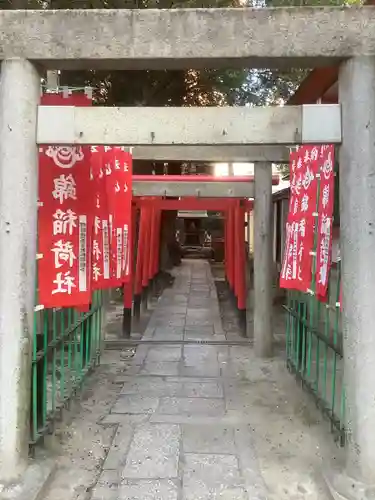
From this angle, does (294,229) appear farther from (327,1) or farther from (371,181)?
(327,1)

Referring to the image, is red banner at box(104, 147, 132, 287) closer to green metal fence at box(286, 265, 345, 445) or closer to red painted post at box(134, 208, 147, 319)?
green metal fence at box(286, 265, 345, 445)

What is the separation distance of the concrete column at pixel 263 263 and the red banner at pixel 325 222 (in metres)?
3.15

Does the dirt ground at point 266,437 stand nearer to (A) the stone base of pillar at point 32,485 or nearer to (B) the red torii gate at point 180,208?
(A) the stone base of pillar at point 32,485

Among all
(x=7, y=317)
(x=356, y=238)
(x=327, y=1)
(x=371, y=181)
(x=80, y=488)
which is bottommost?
(x=80, y=488)

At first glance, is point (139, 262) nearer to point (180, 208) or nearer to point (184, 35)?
point (180, 208)

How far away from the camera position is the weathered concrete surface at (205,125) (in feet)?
11.6

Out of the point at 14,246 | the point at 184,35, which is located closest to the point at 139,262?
the point at 14,246

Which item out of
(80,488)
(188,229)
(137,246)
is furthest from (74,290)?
(188,229)

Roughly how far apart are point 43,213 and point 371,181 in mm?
2461

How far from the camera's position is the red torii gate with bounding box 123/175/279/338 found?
9000 millimetres

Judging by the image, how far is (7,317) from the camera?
3559 mm

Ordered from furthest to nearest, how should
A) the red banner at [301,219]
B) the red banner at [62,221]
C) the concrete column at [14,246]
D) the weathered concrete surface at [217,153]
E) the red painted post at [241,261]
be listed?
the red painted post at [241,261], the weathered concrete surface at [217,153], the red banner at [301,219], the red banner at [62,221], the concrete column at [14,246]

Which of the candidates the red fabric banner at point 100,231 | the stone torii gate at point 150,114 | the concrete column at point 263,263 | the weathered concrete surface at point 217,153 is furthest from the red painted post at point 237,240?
the stone torii gate at point 150,114

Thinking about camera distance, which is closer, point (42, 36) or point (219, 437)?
point (42, 36)
